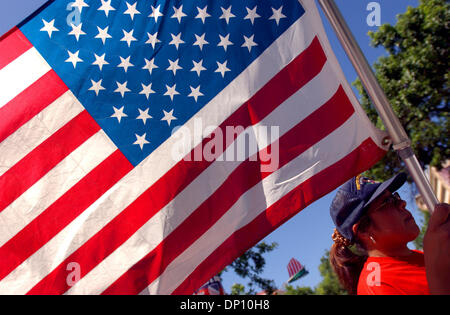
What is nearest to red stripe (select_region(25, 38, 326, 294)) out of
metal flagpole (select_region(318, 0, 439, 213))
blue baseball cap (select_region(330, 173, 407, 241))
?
metal flagpole (select_region(318, 0, 439, 213))

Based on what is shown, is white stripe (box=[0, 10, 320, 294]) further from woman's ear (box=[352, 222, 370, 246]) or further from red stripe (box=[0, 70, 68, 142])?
woman's ear (box=[352, 222, 370, 246])

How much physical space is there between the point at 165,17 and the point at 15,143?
1.45 m

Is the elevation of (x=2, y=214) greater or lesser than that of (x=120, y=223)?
greater

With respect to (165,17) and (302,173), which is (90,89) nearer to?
(165,17)

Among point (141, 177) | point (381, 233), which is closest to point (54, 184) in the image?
point (141, 177)

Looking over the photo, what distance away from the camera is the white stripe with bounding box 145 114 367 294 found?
2.90m

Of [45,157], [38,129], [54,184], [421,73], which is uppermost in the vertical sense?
[421,73]

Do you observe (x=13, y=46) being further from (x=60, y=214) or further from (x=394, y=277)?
(x=394, y=277)

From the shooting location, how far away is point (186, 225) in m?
2.91

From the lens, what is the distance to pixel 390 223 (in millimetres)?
2213

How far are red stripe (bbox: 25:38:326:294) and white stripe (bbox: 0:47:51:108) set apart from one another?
48.0 inches

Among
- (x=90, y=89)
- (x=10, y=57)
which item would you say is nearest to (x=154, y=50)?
(x=90, y=89)

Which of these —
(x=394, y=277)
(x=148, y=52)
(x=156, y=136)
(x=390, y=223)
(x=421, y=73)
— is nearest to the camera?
(x=394, y=277)

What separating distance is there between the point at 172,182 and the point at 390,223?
1469 millimetres
